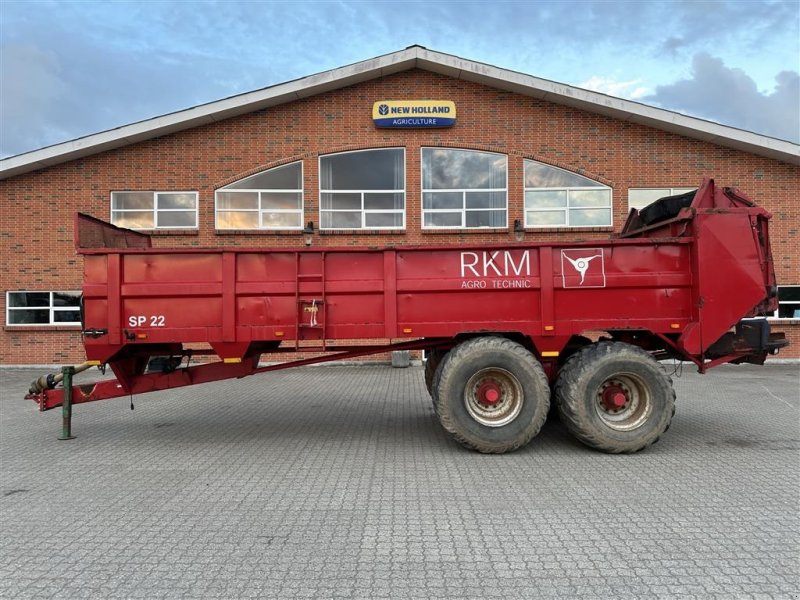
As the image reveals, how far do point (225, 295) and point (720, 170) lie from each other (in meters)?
13.8

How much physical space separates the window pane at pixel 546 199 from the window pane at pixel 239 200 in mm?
7428

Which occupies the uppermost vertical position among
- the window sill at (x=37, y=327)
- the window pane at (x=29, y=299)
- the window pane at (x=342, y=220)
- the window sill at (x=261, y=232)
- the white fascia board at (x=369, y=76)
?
the white fascia board at (x=369, y=76)

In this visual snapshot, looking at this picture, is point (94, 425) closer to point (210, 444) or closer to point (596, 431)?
point (210, 444)

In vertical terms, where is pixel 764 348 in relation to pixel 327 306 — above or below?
below

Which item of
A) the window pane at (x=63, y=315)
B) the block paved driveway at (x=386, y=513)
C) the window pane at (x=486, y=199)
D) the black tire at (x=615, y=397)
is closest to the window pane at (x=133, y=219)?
the window pane at (x=63, y=315)

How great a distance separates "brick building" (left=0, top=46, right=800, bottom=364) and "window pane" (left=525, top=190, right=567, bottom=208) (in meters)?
0.04

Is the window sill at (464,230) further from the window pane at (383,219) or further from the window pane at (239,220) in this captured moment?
the window pane at (239,220)

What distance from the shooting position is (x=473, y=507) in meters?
4.05

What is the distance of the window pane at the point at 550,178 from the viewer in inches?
530

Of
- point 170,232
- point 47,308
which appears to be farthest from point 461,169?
point 47,308

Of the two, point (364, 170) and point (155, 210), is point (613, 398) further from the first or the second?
point (155, 210)

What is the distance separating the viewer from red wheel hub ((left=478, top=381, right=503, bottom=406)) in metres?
5.39

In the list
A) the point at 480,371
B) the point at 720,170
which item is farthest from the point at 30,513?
the point at 720,170

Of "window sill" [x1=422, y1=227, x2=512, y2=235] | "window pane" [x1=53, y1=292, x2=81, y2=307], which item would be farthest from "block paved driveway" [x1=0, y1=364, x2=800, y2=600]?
"window pane" [x1=53, y1=292, x2=81, y2=307]
